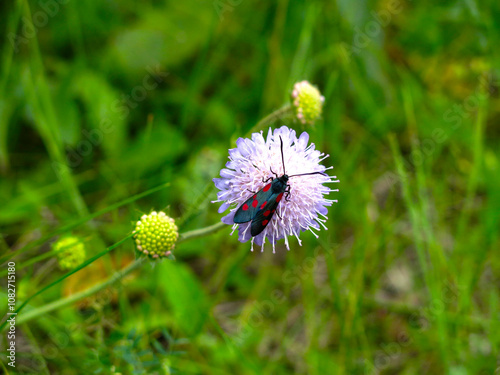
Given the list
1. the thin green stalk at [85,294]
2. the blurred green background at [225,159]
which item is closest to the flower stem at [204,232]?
the thin green stalk at [85,294]

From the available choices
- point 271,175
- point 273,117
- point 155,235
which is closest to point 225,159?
point 273,117

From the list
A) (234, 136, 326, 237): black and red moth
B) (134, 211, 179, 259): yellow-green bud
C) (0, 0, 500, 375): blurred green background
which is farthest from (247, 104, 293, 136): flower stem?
(134, 211, 179, 259): yellow-green bud

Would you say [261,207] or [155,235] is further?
[155,235]

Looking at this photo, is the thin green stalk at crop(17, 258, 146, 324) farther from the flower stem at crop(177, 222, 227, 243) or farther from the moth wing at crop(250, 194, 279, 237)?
the moth wing at crop(250, 194, 279, 237)

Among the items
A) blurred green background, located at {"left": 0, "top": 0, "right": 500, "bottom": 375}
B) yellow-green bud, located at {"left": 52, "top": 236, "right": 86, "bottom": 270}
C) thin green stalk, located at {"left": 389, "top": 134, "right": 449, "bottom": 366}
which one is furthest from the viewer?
blurred green background, located at {"left": 0, "top": 0, "right": 500, "bottom": 375}

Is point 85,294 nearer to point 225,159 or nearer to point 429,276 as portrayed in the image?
point 225,159

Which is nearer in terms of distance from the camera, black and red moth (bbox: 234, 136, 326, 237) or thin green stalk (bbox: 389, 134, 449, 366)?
black and red moth (bbox: 234, 136, 326, 237)

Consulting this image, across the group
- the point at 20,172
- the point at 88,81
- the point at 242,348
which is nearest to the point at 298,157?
the point at 242,348
